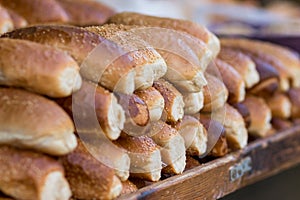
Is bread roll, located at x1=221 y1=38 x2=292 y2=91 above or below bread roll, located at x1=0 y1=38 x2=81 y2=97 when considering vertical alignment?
below

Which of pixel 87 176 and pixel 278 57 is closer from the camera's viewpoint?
pixel 87 176

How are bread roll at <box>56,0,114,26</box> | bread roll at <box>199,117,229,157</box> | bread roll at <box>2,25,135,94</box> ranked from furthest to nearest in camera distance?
bread roll at <box>56,0,114,26</box> → bread roll at <box>199,117,229,157</box> → bread roll at <box>2,25,135,94</box>

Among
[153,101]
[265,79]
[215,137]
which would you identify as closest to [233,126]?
[215,137]

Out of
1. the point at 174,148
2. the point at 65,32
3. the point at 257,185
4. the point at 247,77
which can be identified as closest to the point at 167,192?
the point at 174,148

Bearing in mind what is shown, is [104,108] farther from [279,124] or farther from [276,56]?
[276,56]

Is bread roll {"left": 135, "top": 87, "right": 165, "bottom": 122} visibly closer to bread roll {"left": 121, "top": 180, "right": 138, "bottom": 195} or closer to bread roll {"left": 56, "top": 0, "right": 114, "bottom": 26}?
bread roll {"left": 121, "top": 180, "right": 138, "bottom": 195}

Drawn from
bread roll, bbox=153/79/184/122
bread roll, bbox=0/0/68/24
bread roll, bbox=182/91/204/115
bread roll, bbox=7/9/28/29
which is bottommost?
bread roll, bbox=0/0/68/24

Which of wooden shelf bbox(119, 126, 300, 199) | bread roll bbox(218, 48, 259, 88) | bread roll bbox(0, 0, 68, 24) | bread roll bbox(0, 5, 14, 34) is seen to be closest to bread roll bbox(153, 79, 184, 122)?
wooden shelf bbox(119, 126, 300, 199)
